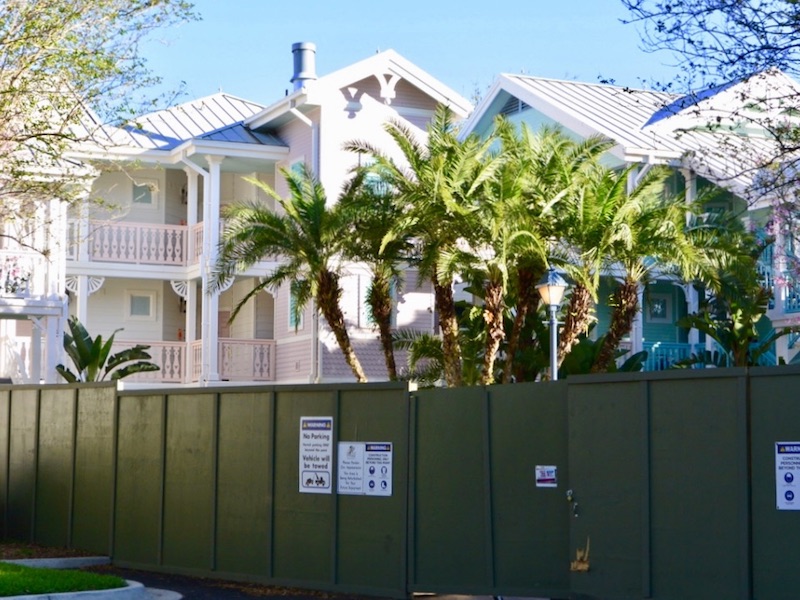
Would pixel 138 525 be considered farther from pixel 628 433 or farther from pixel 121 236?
pixel 121 236

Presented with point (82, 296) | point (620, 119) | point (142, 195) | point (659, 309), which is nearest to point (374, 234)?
point (82, 296)

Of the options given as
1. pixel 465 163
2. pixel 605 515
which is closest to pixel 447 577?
pixel 605 515

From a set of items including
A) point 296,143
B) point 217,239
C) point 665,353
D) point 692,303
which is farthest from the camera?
point 665,353

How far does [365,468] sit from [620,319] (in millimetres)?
9681

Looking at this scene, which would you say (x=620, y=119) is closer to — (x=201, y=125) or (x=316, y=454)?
(x=201, y=125)

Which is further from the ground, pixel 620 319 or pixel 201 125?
pixel 201 125

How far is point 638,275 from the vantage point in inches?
933

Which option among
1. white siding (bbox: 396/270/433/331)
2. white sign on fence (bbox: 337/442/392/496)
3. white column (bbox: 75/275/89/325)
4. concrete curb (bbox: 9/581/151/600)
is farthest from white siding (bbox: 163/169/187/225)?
concrete curb (bbox: 9/581/151/600)

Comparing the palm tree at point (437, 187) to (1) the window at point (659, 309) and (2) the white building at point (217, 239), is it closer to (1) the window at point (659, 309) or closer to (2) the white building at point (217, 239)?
(2) the white building at point (217, 239)

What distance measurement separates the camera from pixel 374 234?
24656 mm

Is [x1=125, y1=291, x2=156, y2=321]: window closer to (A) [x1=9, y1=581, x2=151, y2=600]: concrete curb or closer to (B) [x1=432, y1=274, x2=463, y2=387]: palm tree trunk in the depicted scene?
(B) [x1=432, y1=274, x2=463, y2=387]: palm tree trunk

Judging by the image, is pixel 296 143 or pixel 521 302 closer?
pixel 521 302

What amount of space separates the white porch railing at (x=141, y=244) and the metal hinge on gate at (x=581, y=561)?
2089 centimetres

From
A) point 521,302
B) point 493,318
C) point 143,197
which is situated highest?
point 143,197
